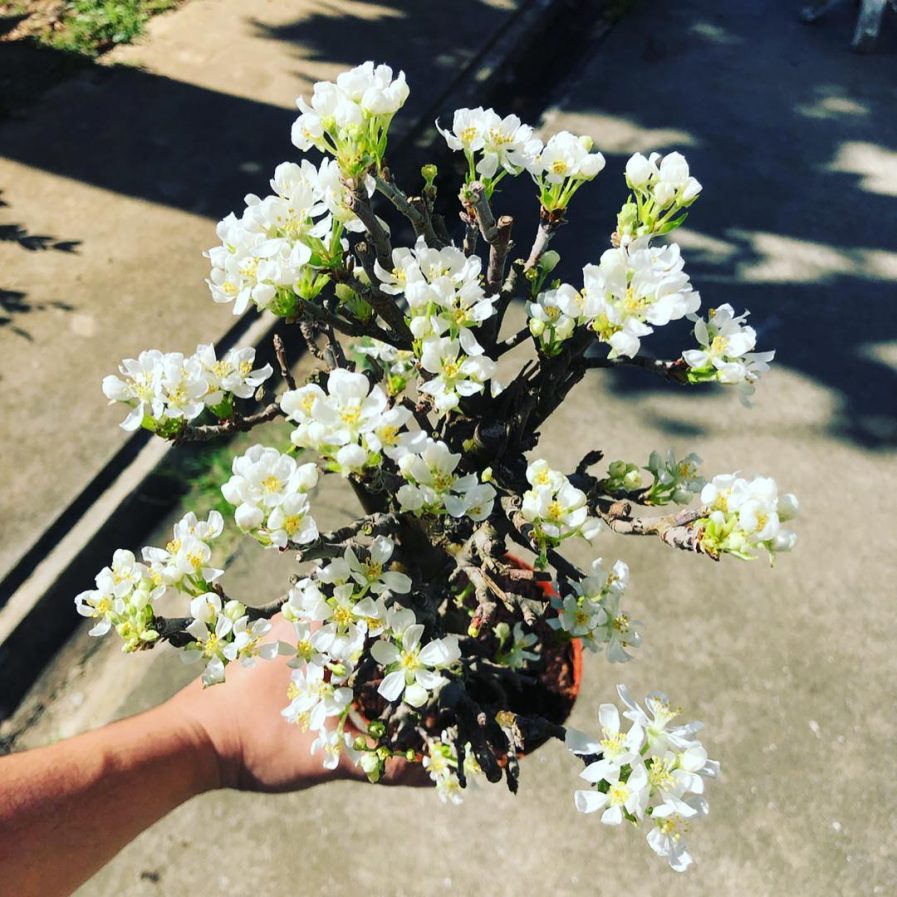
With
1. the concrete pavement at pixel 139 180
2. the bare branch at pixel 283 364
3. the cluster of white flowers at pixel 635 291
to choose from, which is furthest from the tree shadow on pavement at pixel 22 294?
the cluster of white flowers at pixel 635 291

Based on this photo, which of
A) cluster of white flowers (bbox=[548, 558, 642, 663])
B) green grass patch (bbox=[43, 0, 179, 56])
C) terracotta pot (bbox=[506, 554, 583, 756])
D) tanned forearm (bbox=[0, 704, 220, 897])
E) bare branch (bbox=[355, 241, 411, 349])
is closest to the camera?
bare branch (bbox=[355, 241, 411, 349])

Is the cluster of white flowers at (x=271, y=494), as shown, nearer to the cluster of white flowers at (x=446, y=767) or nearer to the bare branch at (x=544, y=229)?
the bare branch at (x=544, y=229)

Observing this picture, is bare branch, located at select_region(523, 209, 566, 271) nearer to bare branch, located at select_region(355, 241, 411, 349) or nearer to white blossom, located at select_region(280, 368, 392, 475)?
bare branch, located at select_region(355, 241, 411, 349)

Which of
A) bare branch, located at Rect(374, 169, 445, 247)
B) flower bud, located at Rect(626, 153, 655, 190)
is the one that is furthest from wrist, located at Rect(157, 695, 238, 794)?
flower bud, located at Rect(626, 153, 655, 190)

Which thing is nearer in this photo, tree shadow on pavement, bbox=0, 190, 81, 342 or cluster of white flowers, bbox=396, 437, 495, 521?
cluster of white flowers, bbox=396, 437, 495, 521

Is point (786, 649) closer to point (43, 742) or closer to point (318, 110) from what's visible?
point (318, 110)

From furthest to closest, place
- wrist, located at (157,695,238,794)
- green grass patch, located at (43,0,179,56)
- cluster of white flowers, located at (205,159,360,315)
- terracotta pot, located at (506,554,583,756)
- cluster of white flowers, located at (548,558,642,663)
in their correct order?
1. green grass patch, located at (43,0,179,56)
2. terracotta pot, located at (506,554,583,756)
3. wrist, located at (157,695,238,794)
4. cluster of white flowers, located at (548,558,642,663)
5. cluster of white flowers, located at (205,159,360,315)

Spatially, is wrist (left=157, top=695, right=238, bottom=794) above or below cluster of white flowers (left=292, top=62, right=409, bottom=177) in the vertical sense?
below
